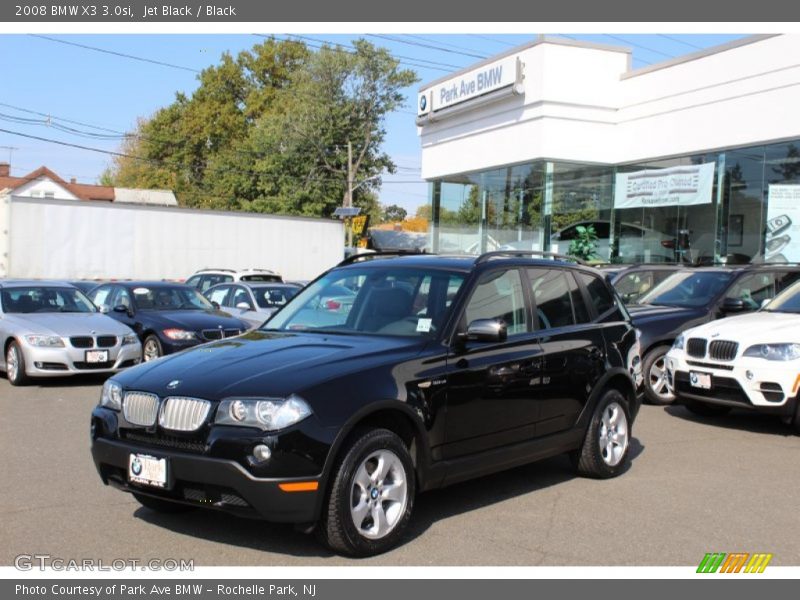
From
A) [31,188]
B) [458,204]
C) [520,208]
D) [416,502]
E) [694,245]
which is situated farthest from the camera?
[31,188]

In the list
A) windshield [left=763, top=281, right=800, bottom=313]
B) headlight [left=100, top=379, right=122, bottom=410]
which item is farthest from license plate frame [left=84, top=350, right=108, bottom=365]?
windshield [left=763, top=281, right=800, bottom=313]

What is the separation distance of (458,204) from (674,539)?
87.0 feet

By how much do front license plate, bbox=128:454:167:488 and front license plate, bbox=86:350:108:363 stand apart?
7842mm

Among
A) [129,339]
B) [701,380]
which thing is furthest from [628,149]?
[129,339]

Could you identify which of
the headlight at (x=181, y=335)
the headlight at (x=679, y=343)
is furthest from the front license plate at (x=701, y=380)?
the headlight at (x=181, y=335)

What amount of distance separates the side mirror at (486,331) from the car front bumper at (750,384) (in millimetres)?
4565

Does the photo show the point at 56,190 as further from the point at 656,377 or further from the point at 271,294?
the point at 656,377

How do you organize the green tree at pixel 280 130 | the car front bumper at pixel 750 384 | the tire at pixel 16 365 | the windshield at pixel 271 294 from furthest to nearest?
the green tree at pixel 280 130
the windshield at pixel 271 294
the tire at pixel 16 365
the car front bumper at pixel 750 384

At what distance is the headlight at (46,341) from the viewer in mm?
12477

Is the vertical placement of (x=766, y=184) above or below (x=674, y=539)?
above

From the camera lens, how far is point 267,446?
4.84 meters

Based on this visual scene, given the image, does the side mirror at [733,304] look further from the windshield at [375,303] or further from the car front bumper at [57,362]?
the car front bumper at [57,362]

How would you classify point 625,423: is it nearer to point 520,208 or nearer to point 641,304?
point 641,304
